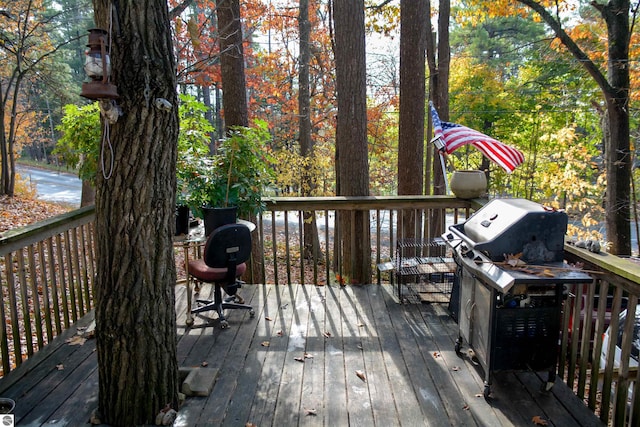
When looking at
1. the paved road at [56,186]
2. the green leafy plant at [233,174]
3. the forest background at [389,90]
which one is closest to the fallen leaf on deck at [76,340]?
the green leafy plant at [233,174]

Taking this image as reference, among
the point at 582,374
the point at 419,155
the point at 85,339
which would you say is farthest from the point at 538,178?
the point at 85,339

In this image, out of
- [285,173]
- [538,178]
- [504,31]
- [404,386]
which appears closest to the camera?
[404,386]

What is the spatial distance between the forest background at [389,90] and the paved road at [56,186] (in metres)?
2.82

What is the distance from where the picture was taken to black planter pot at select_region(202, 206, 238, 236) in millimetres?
3627

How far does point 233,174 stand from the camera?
12.2 ft

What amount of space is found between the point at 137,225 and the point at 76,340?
5.56ft

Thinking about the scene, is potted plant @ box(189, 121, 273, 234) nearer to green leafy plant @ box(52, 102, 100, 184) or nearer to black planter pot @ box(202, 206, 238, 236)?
black planter pot @ box(202, 206, 238, 236)

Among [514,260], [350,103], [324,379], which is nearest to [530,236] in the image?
[514,260]

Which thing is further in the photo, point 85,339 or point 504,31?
point 504,31

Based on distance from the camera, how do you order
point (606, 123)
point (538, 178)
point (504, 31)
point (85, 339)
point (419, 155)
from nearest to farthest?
point (85, 339) < point (419, 155) < point (606, 123) < point (538, 178) < point (504, 31)

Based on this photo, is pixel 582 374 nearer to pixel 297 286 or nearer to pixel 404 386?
pixel 404 386

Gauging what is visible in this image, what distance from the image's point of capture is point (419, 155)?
227 inches

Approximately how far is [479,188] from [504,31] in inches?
728

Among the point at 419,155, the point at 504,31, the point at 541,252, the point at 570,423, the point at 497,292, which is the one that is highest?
the point at 504,31
